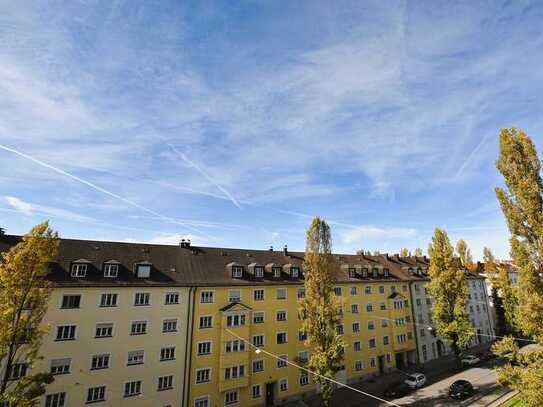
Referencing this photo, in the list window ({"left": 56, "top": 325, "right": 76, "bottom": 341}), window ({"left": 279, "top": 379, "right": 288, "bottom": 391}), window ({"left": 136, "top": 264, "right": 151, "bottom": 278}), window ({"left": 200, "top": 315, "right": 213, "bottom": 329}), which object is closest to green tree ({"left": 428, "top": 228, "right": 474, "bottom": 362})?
window ({"left": 279, "top": 379, "right": 288, "bottom": 391})

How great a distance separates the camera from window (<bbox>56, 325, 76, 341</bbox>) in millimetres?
25109

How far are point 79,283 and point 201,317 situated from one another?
12.3 m

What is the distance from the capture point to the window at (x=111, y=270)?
2880 centimetres

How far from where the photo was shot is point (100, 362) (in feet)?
85.7

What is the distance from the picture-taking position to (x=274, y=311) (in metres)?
35.6

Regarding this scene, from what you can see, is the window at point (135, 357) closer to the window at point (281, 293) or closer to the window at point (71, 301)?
the window at point (71, 301)

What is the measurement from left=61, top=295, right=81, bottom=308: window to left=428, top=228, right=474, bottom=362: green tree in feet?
141

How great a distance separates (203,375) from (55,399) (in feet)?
41.4

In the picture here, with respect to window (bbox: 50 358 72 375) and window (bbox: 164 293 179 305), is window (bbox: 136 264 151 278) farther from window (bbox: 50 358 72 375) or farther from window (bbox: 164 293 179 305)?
window (bbox: 50 358 72 375)

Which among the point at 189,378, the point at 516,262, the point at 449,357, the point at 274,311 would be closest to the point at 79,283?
the point at 189,378

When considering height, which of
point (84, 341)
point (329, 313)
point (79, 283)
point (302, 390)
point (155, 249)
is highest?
point (155, 249)

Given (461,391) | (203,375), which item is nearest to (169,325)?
(203,375)

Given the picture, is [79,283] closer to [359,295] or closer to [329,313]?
[329,313]

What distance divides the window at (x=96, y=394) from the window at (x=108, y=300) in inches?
276
